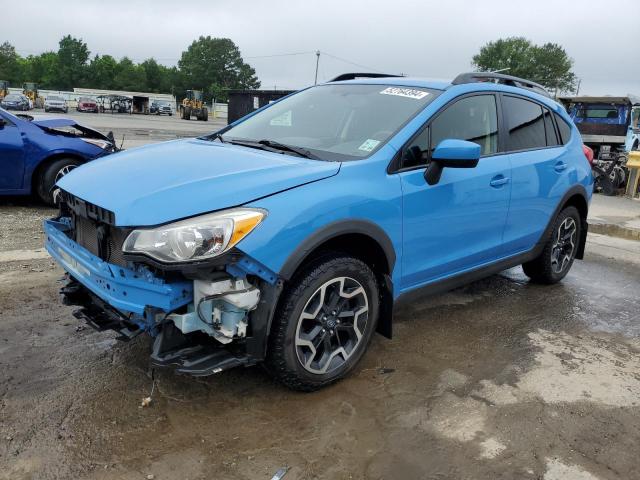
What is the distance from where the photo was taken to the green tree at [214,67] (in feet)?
382

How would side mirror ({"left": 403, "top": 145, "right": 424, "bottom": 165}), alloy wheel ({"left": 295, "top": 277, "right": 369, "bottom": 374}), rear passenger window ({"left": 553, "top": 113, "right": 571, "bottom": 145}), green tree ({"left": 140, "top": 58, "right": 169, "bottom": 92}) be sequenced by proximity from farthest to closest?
green tree ({"left": 140, "top": 58, "right": 169, "bottom": 92}) < rear passenger window ({"left": 553, "top": 113, "right": 571, "bottom": 145}) < side mirror ({"left": 403, "top": 145, "right": 424, "bottom": 165}) < alloy wheel ({"left": 295, "top": 277, "right": 369, "bottom": 374})

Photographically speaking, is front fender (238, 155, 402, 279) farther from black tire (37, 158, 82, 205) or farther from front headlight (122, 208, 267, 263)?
black tire (37, 158, 82, 205)

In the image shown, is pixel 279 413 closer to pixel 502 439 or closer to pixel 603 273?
pixel 502 439

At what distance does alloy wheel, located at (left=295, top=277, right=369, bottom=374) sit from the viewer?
2.94m

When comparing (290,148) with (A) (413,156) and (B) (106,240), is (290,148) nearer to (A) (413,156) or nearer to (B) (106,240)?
(A) (413,156)

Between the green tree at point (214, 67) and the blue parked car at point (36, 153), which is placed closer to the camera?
the blue parked car at point (36, 153)

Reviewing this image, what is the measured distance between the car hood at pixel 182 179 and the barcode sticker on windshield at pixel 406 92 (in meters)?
1.01

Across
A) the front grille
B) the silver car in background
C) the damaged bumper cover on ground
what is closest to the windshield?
the damaged bumper cover on ground

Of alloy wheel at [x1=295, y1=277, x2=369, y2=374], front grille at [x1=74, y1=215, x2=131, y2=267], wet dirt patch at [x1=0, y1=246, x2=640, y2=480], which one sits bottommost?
wet dirt patch at [x1=0, y1=246, x2=640, y2=480]

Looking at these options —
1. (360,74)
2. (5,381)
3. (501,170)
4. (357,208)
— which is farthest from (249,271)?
(360,74)

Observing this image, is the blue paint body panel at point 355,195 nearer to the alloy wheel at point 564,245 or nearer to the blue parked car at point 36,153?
the alloy wheel at point 564,245

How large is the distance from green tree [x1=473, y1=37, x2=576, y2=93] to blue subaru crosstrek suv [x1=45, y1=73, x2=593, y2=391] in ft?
286

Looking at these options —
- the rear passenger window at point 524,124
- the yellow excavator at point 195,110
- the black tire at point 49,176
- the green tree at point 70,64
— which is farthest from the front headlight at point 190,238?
the green tree at point 70,64

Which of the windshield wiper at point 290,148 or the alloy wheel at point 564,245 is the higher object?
the windshield wiper at point 290,148
